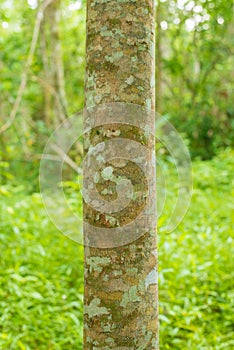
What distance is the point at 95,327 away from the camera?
145 centimetres

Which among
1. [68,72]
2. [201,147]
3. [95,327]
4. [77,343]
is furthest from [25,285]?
[68,72]

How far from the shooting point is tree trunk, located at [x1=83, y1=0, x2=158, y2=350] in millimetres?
1412

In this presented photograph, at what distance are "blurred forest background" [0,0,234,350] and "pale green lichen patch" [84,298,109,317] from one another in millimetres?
1387

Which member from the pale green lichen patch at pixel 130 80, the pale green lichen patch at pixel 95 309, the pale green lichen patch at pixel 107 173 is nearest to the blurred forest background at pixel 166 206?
the pale green lichen patch at pixel 95 309

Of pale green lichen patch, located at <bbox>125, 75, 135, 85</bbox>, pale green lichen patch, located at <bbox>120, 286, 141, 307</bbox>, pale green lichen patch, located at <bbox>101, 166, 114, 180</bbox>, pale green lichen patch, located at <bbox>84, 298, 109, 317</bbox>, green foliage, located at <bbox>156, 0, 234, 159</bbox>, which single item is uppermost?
green foliage, located at <bbox>156, 0, 234, 159</bbox>

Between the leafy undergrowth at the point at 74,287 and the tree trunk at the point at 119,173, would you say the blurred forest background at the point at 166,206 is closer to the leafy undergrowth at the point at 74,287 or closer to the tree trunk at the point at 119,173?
the leafy undergrowth at the point at 74,287

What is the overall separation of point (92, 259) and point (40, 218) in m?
3.17

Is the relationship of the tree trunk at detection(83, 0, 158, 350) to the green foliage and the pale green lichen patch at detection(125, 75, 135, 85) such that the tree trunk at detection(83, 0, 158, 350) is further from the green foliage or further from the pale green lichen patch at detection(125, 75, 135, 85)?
the green foliage

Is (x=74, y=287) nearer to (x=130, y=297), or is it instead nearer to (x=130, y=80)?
(x=130, y=297)

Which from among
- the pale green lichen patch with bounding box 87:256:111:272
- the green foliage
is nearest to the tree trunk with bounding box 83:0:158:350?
the pale green lichen patch with bounding box 87:256:111:272

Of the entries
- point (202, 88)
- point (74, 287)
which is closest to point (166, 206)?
point (74, 287)

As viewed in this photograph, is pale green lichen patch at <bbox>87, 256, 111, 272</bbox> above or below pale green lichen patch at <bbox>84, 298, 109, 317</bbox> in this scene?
above

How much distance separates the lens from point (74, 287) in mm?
3398

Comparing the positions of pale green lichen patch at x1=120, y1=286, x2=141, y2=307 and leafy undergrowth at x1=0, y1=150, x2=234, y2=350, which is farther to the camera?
leafy undergrowth at x1=0, y1=150, x2=234, y2=350
